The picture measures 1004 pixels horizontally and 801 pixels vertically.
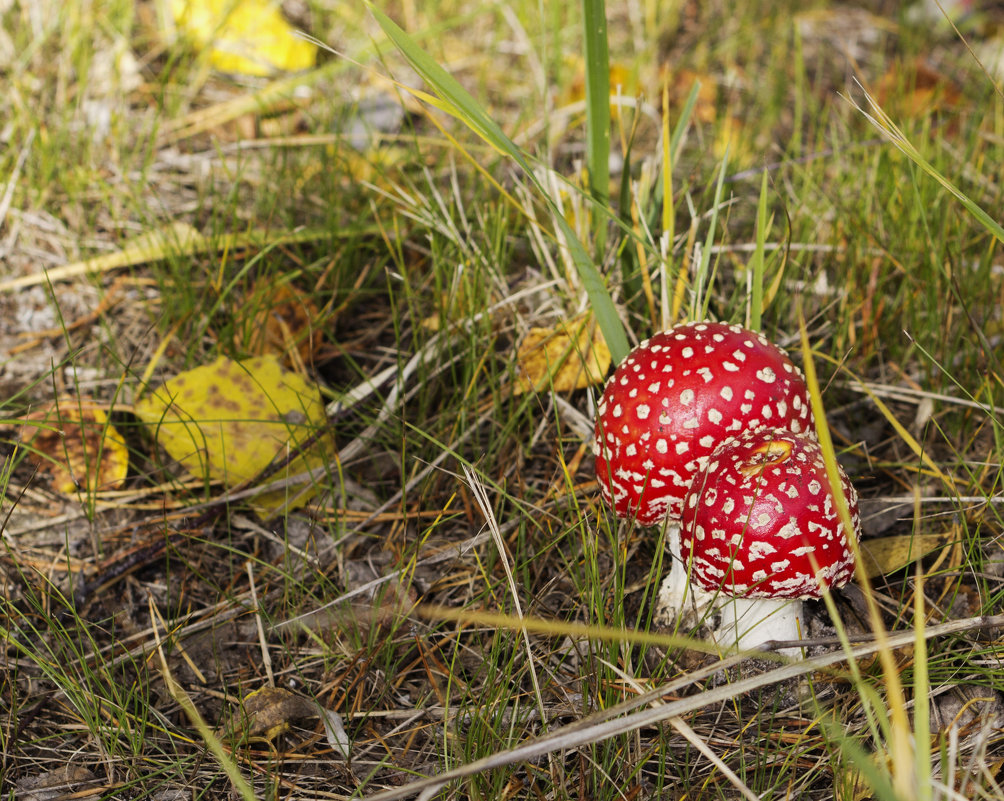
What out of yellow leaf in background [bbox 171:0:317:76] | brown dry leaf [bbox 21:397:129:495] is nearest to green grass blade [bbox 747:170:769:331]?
brown dry leaf [bbox 21:397:129:495]

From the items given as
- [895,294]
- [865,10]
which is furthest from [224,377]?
[865,10]

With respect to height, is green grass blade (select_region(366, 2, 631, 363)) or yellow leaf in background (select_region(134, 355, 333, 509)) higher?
green grass blade (select_region(366, 2, 631, 363))

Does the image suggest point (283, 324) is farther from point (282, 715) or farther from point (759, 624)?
point (759, 624)

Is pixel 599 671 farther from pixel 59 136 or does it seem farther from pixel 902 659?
pixel 59 136

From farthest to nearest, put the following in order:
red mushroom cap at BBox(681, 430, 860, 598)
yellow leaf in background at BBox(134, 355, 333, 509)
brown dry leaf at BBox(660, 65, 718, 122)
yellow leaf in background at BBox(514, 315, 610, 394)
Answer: brown dry leaf at BBox(660, 65, 718, 122) < yellow leaf in background at BBox(514, 315, 610, 394) < yellow leaf in background at BBox(134, 355, 333, 509) < red mushroom cap at BBox(681, 430, 860, 598)

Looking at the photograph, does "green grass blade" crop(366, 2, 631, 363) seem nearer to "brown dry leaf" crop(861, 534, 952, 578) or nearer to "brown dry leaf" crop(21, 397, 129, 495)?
"brown dry leaf" crop(861, 534, 952, 578)

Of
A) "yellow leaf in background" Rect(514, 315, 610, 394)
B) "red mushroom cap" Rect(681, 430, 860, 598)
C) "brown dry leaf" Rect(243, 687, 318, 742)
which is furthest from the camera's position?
"yellow leaf in background" Rect(514, 315, 610, 394)

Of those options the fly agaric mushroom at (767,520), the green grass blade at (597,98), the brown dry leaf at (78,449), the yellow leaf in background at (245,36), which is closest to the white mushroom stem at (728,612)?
the fly agaric mushroom at (767,520)
